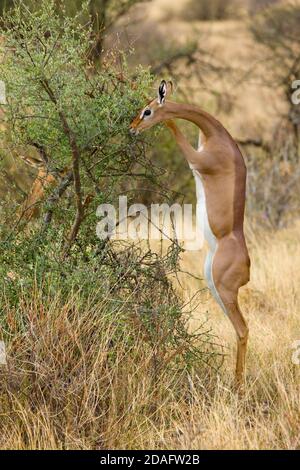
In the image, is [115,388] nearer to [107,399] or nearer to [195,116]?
[107,399]

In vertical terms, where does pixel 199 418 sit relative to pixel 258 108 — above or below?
below

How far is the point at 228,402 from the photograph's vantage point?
4.97 meters

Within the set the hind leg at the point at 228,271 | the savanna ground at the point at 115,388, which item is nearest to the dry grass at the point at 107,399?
the savanna ground at the point at 115,388

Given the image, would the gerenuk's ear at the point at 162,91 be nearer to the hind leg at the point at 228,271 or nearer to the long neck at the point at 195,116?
the long neck at the point at 195,116

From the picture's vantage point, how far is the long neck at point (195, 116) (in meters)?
5.10

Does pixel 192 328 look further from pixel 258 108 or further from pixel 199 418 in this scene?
pixel 258 108

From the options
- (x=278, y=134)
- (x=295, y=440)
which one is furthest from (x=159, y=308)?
(x=278, y=134)

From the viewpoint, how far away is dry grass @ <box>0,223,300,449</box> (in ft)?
14.8

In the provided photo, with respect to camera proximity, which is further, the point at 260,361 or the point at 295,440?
the point at 260,361

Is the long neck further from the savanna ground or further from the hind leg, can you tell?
the savanna ground

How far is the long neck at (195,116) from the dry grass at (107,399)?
1080 millimetres

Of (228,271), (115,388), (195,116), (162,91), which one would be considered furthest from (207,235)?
(115,388)

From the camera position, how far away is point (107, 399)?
4.80 m

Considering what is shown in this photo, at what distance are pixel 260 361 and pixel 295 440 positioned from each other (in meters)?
1.24
